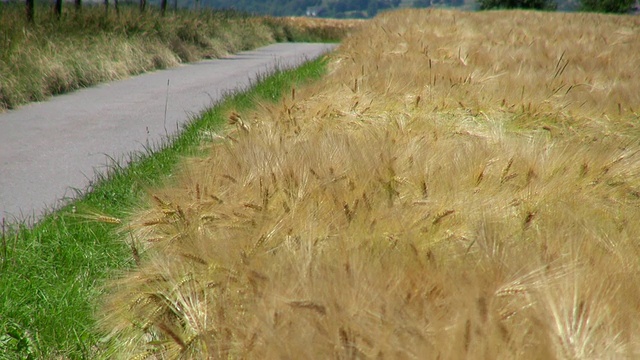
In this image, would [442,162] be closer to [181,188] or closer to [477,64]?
[181,188]

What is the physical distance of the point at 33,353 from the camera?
2.18m

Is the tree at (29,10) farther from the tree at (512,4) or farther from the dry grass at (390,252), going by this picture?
the tree at (512,4)

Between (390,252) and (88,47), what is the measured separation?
37.4 ft

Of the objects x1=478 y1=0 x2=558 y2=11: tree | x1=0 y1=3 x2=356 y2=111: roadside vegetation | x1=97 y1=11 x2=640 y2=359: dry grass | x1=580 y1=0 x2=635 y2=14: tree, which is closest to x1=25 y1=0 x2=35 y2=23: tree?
x1=0 y1=3 x2=356 y2=111: roadside vegetation

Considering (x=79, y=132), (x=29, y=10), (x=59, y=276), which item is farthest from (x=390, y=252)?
(x=29, y=10)

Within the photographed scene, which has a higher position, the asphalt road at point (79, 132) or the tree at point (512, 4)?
the asphalt road at point (79, 132)

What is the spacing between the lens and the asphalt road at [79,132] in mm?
4664

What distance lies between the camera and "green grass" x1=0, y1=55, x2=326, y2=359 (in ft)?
7.26

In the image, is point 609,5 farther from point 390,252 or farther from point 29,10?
point 390,252

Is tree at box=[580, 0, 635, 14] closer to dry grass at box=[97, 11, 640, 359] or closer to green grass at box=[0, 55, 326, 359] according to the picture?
dry grass at box=[97, 11, 640, 359]

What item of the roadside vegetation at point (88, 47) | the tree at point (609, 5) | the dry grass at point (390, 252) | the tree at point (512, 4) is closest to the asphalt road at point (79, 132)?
the roadside vegetation at point (88, 47)

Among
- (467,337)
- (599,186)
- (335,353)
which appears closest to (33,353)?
(335,353)

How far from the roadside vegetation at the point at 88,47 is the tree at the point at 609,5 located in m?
32.3

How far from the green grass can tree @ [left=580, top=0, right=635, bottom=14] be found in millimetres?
46629
